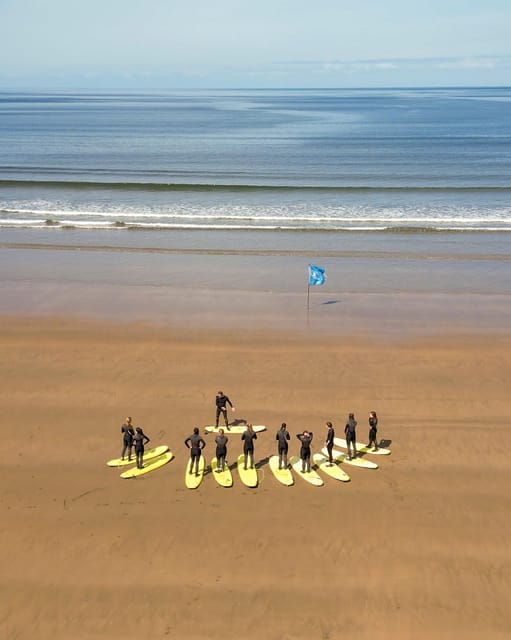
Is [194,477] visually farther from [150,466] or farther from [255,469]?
[255,469]

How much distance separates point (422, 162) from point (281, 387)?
169ft

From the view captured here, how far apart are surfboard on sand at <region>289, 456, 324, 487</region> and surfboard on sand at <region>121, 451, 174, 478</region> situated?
9.23 feet

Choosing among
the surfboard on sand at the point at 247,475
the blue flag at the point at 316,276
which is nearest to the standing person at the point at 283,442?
the surfboard on sand at the point at 247,475

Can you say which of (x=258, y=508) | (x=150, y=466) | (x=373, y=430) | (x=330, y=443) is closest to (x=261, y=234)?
(x=373, y=430)

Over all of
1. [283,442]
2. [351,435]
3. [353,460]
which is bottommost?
[353,460]

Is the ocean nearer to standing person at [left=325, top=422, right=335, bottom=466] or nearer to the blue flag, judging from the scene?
the blue flag

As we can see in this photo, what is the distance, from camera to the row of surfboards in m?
13.9

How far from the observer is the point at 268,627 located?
10.1m

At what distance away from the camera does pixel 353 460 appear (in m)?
14.7

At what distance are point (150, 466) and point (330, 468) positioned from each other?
3995mm

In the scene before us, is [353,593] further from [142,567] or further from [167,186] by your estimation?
[167,186]

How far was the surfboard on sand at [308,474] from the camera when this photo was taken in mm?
13844

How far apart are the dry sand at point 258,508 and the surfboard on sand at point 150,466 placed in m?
0.20

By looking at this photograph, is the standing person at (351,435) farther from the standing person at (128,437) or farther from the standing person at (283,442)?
the standing person at (128,437)
